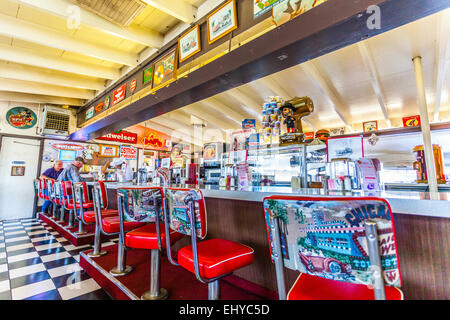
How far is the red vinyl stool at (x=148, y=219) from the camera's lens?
146cm

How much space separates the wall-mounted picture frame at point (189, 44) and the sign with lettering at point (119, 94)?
5.88 feet

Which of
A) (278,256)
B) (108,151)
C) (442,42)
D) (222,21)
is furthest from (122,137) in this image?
(442,42)

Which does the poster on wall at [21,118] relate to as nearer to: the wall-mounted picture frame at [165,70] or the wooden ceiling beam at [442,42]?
the wall-mounted picture frame at [165,70]

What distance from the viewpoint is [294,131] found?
2.68 m

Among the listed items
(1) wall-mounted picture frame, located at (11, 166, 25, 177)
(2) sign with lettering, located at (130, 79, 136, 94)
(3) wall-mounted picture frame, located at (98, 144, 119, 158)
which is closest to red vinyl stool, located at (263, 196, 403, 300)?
(2) sign with lettering, located at (130, 79, 136, 94)

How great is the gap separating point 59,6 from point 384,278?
370 centimetres

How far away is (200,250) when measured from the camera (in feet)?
4.09

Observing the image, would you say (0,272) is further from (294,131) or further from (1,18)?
(294,131)

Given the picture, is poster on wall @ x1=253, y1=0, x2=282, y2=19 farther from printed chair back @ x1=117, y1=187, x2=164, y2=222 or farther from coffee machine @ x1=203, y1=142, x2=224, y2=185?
coffee machine @ x1=203, y1=142, x2=224, y2=185

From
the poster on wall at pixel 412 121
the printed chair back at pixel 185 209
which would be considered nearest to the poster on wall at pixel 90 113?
the printed chair back at pixel 185 209

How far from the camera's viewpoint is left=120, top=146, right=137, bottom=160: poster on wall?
7.52m

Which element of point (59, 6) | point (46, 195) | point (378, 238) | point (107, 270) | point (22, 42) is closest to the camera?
point (378, 238)

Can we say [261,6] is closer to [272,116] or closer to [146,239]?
[272,116]

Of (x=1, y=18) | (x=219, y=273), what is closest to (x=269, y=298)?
(x=219, y=273)
